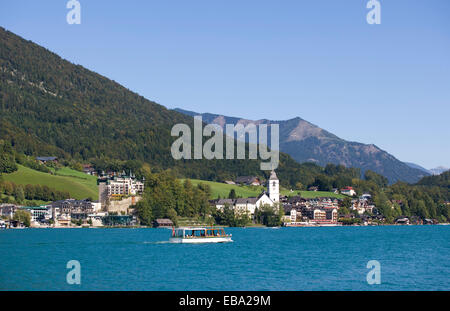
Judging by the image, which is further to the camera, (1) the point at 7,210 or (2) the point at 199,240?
(1) the point at 7,210

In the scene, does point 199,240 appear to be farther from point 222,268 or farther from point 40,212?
point 40,212

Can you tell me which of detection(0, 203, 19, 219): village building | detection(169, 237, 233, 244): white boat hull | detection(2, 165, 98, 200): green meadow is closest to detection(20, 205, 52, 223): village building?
detection(0, 203, 19, 219): village building

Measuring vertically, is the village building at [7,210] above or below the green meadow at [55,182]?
below

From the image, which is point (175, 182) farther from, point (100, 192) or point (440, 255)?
point (440, 255)

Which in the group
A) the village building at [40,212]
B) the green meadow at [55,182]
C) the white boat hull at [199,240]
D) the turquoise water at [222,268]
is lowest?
the turquoise water at [222,268]

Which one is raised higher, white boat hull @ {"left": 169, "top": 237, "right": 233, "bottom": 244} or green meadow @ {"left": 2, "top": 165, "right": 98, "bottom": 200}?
green meadow @ {"left": 2, "top": 165, "right": 98, "bottom": 200}

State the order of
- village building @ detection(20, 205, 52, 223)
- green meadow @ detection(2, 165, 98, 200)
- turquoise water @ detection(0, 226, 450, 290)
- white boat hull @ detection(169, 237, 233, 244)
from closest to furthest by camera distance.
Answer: turquoise water @ detection(0, 226, 450, 290) → white boat hull @ detection(169, 237, 233, 244) → village building @ detection(20, 205, 52, 223) → green meadow @ detection(2, 165, 98, 200)

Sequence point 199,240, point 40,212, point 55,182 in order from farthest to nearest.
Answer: point 55,182, point 40,212, point 199,240

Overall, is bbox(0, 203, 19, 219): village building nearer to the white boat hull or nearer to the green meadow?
the green meadow

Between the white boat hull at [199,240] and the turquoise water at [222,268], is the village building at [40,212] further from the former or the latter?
the turquoise water at [222,268]

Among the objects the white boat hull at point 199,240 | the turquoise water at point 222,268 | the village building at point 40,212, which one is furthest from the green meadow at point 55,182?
the turquoise water at point 222,268

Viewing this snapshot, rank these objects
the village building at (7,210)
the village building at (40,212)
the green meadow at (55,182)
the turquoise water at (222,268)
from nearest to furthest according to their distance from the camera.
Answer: the turquoise water at (222,268) < the village building at (7,210) < the village building at (40,212) < the green meadow at (55,182)

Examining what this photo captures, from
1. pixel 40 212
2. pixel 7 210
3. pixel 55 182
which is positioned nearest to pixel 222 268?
pixel 7 210
